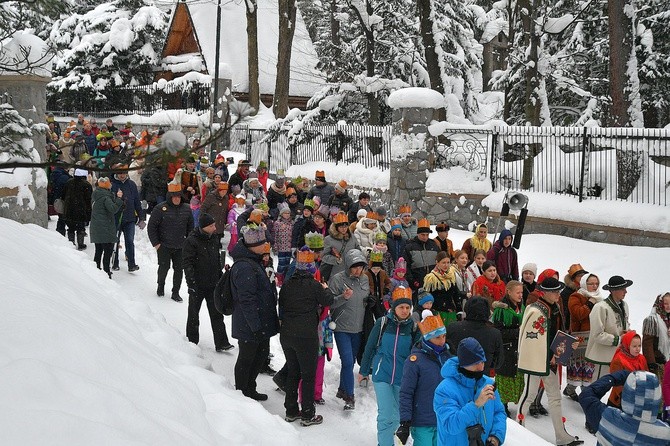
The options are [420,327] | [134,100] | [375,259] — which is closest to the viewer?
[420,327]

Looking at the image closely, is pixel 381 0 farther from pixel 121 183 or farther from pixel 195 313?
pixel 195 313

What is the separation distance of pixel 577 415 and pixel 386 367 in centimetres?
313

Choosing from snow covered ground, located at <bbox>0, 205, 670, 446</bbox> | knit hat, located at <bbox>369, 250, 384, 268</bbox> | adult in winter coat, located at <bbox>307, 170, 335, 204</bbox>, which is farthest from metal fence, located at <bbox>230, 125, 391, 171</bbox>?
knit hat, located at <bbox>369, 250, 384, 268</bbox>

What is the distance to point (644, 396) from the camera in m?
4.59

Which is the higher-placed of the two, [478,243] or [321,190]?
[321,190]

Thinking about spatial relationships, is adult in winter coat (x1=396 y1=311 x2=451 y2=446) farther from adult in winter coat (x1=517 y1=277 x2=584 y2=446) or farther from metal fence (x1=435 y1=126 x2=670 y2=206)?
metal fence (x1=435 y1=126 x2=670 y2=206)

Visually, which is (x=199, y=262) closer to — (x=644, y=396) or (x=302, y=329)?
(x=302, y=329)

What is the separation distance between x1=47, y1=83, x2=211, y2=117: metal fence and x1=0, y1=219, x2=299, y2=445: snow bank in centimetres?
2122

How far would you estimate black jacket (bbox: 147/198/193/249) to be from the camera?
35.6ft

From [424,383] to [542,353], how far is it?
2379 millimetres

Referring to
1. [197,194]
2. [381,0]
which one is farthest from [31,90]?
[381,0]

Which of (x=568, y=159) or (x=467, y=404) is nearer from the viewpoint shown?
(x=467, y=404)

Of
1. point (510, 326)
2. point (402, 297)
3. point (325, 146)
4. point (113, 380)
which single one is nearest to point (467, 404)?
point (402, 297)

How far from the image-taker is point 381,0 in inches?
879
